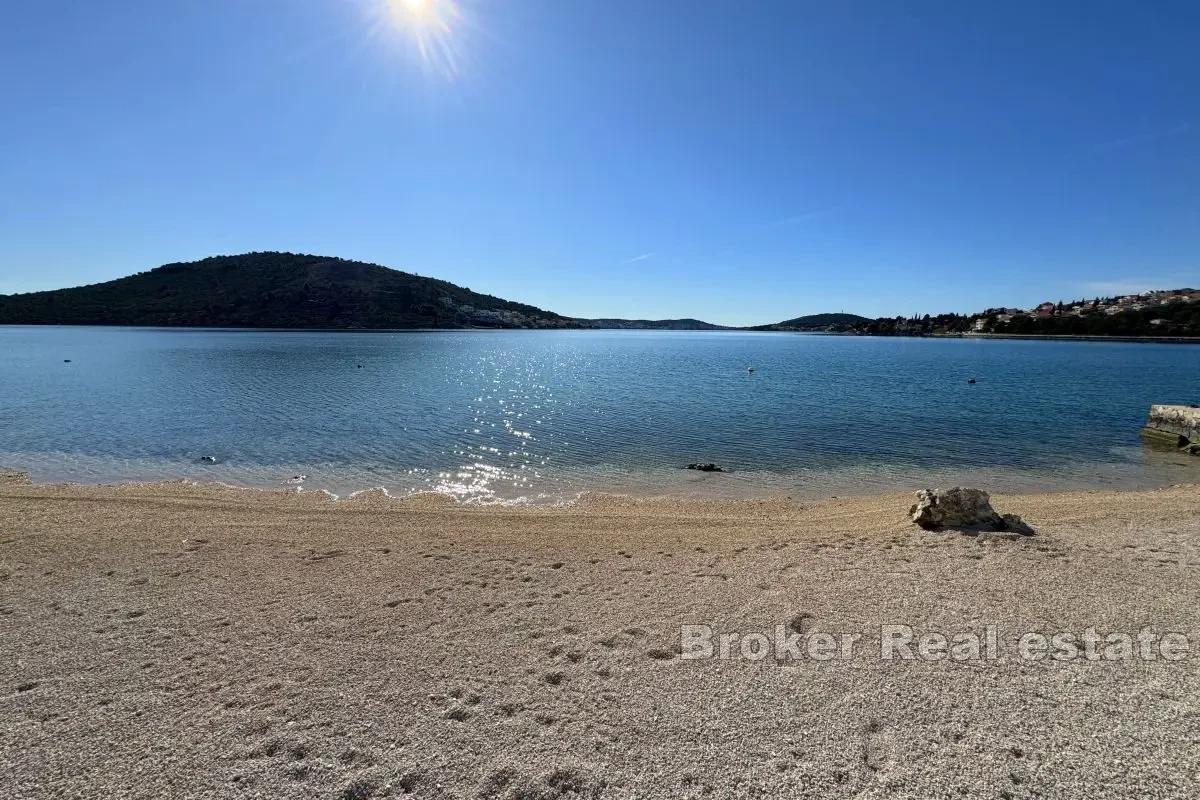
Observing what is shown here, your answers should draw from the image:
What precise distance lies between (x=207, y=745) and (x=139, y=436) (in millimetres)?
23558

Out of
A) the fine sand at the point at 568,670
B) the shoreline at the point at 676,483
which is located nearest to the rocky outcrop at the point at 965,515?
the fine sand at the point at 568,670

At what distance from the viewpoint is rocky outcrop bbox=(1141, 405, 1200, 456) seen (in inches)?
895

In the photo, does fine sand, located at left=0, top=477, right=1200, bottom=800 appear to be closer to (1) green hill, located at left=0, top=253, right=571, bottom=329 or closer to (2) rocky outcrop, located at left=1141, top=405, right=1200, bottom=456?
(2) rocky outcrop, located at left=1141, top=405, right=1200, bottom=456

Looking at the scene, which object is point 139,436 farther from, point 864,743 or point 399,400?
point 864,743

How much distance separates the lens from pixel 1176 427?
23.7m

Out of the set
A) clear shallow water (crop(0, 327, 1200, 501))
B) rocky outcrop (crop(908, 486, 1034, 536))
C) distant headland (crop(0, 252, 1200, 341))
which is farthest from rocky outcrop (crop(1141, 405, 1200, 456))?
distant headland (crop(0, 252, 1200, 341))

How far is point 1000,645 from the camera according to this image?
6.62 meters

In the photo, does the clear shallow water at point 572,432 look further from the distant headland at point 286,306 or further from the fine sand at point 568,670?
the distant headland at point 286,306

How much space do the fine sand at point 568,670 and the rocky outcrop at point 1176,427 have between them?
58.0 ft

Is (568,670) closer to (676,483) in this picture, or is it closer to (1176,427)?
(676,483)

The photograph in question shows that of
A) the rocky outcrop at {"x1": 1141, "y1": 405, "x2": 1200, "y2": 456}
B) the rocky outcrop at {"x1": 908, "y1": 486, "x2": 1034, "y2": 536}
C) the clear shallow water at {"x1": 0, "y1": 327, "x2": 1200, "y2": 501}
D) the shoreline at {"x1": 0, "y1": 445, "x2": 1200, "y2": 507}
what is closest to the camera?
the rocky outcrop at {"x1": 908, "y1": 486, "x2": 1034, "y2": 536}

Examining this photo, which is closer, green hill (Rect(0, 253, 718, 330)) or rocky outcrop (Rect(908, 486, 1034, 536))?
rocky outcrop (Rect(908, 486, 1034, 536))

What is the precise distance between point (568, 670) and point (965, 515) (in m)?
9.29

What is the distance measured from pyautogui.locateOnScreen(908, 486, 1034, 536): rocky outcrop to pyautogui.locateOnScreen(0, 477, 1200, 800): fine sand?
512 mm
